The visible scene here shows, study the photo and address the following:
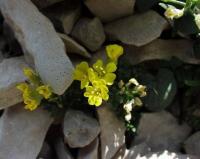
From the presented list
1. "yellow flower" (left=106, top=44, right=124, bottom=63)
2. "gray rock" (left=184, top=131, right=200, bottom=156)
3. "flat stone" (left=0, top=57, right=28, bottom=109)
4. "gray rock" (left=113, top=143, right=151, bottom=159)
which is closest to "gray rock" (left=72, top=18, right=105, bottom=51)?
"yellow flower" (left=106, top=44, right=124, bottom=63)

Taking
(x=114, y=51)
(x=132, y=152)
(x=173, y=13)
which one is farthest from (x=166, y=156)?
(x=173, y=13)

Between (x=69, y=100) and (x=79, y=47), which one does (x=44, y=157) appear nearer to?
(x=69, y=100)

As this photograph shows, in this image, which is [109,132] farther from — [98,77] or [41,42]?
[41,42]

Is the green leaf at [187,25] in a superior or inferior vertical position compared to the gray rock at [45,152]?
superior

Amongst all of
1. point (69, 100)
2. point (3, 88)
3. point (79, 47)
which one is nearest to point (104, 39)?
point (79, 47)

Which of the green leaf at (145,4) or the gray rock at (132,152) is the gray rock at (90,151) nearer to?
the gray rock at (132,152)

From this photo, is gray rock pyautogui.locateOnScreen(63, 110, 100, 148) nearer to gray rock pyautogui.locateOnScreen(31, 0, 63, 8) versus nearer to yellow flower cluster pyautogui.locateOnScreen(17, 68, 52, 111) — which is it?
yellow flower cluster pyautogui.locateOnScreen(17, 68, 52, 111)

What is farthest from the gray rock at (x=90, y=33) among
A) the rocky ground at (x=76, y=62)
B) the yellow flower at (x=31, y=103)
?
the yellow flower at (x=31, y=103)
